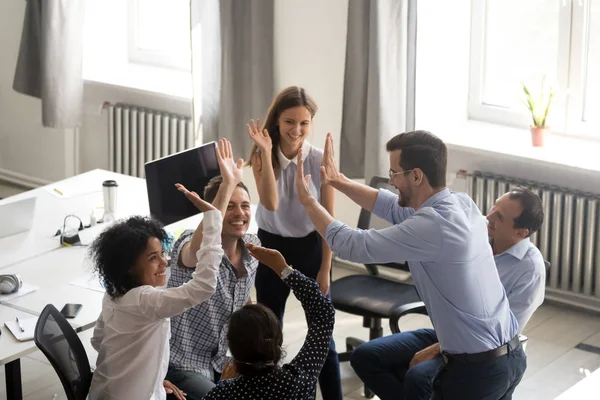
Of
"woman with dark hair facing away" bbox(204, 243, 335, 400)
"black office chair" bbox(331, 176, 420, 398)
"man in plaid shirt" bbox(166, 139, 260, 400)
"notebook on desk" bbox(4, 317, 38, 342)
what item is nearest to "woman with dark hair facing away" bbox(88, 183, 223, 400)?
"man in plaid shirt" bbox(166, 139, 260, 400)

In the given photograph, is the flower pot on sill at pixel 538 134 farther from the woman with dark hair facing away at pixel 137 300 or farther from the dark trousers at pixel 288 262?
the woman with dark hair facing away at pixel 137 300

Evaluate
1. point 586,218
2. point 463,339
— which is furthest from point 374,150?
point 463,339

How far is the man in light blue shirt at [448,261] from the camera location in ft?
9.67

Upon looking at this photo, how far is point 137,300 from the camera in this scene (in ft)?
9.61

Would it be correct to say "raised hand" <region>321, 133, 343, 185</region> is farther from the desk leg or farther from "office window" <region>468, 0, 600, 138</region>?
"office window" <region>468, 0, 600, 138</region>

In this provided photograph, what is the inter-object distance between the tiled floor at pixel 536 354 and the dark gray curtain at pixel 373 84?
0.91 meters

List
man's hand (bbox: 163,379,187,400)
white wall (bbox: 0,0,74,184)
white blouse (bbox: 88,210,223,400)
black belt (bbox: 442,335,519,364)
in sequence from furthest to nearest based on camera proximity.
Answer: white wall (bbox: 0,0,74,184), man's hand (bbox: 163,379,187,400), black belt (bbox: 442,335,519,364), white blouse (bbox: 88,210,223,400)

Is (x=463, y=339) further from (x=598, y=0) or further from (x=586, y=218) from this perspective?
(x=598, y=0)

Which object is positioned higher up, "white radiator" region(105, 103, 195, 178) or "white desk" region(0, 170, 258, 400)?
"white radiator" region(105, 103, 195, 178)

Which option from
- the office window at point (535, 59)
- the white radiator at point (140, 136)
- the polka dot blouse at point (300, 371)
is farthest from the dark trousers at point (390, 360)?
the white radiator at point (140, 136)

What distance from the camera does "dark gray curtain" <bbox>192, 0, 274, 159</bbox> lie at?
5750 mm

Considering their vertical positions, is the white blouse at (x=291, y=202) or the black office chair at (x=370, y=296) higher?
the white blouse at (x=291, y=202)

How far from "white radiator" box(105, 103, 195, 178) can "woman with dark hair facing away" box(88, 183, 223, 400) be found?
3.34 m

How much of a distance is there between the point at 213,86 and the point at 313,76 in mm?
662
